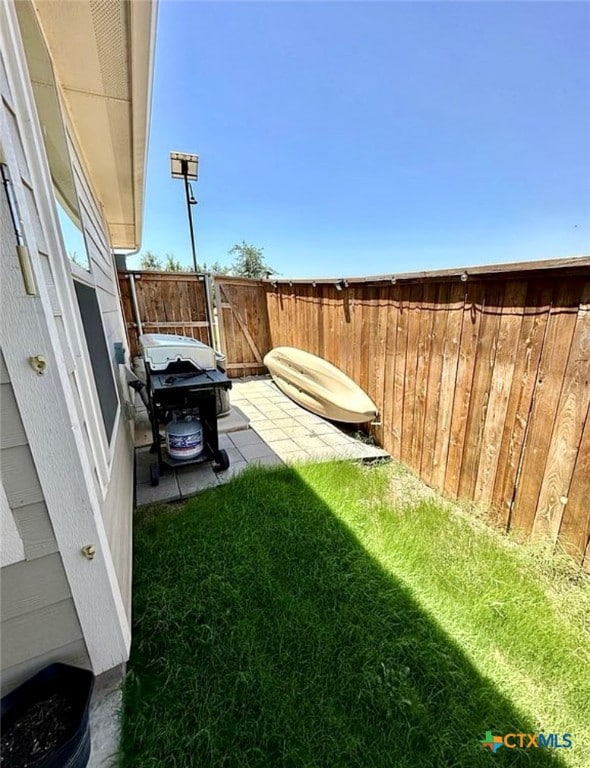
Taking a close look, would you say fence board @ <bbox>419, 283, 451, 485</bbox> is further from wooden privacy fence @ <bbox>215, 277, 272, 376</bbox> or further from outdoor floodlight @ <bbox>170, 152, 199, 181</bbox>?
outdoor floodlight @ <bbox>170, 152, 199, 181</bbox>

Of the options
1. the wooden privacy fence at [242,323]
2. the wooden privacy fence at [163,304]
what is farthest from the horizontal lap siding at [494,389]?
the wooden privacy fence at [163,304]

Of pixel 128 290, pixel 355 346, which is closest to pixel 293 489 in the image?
pixel 355 346

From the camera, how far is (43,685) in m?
0.97

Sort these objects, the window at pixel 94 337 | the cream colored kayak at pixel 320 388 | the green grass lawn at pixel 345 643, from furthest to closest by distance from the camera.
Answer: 1. the cream colored kayak at pixel 320 388
2. the window at pixel 94 337
3. the green grass lawn at pixel 345 643

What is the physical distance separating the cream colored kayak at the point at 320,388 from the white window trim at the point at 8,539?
2900 mm

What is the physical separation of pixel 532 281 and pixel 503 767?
83.1 inches

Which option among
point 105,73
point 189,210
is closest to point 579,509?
point 105,73

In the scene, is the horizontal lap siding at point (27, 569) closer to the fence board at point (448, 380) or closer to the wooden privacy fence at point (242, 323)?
the fence board at point (448, 380)

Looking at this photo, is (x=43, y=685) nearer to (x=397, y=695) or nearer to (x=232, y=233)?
(x=397, y=695)

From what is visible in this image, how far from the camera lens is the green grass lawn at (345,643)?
1.04 metres

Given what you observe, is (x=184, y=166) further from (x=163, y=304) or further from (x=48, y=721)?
(x=48, y=721)

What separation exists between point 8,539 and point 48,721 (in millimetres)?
572

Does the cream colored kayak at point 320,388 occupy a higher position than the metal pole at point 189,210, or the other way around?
the metal pole at point 189,210

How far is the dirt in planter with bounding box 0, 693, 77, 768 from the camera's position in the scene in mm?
819
